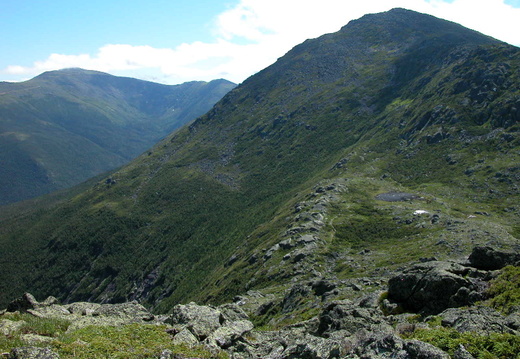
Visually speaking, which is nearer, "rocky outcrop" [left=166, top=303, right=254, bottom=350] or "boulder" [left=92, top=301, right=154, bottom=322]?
"rocky outcrop" [left=166, top=303, right=254, bottom=350]

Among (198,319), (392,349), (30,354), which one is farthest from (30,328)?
(392,349)

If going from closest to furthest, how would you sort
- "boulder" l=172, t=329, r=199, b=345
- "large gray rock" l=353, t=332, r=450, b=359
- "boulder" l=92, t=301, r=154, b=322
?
"large gray rock" l=353, t=332, r=450, b=359
"boulder" l=172, t=329, r=199, b=345
"boulder" l=92, t=301, r=154, b=322

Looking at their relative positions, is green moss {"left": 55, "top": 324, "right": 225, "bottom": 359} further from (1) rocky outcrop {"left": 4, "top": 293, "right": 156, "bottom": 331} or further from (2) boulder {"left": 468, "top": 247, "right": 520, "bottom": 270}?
(2) boulder {"left": 468, "top": 247, "right": 520, "bottom": 270}

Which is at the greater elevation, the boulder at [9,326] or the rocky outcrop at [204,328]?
the boulder at [9,326]

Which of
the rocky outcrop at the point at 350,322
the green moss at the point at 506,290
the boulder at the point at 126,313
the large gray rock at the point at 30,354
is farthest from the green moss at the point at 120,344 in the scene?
the green moss at the point at 506,290

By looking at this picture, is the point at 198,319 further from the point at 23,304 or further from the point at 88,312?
the point at 23,304

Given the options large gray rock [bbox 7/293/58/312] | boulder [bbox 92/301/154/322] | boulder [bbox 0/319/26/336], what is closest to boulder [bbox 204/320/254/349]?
boulder [bbox 92/301/154/322]

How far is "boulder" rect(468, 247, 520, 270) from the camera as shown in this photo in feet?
99.9

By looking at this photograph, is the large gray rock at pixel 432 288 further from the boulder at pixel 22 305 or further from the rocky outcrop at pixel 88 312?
the boulder at pixel 22 305

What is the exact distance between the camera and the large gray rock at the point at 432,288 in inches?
1021

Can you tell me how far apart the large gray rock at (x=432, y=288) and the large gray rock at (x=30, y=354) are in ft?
88.2

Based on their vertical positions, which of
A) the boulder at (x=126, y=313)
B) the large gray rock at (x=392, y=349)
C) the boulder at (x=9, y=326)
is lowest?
the boulder at (x=126, y=313)

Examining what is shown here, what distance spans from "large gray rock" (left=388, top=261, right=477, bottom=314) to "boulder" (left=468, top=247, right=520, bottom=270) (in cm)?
321

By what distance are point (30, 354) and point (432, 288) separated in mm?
28502
